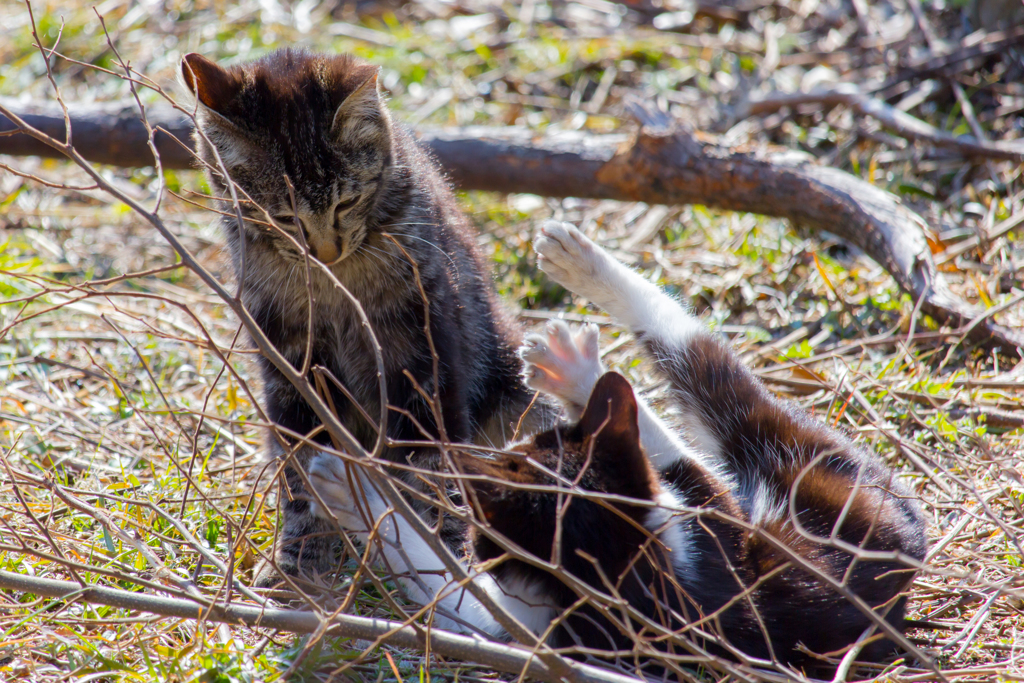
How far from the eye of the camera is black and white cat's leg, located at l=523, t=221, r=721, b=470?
3.26 meters

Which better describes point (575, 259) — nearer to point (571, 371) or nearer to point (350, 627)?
point (571, 371)

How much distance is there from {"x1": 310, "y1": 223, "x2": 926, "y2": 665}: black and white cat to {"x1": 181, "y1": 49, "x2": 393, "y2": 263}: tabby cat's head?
822 millimetres

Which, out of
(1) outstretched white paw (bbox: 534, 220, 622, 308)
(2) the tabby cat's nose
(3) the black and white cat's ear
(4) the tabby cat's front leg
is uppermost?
(2) the tabby cat's nose

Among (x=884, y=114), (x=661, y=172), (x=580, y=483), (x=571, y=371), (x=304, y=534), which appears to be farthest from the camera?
(x=884, y=114)

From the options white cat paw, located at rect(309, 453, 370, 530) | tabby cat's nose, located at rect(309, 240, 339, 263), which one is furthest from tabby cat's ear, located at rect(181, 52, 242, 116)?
white cat paw, located at rect(309, 453, 370, 530)

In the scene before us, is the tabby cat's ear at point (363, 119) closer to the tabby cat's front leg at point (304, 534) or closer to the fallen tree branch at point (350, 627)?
the tabby cat's front leg at point (304, 534)

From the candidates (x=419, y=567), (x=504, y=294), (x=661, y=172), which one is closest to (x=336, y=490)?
(x=419, y=567)

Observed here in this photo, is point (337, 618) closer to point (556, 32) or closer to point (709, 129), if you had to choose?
point (709, 129)

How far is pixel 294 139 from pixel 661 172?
2.40 m

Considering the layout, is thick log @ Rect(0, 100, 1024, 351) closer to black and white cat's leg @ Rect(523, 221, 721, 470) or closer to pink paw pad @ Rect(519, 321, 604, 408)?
black and white cat's leg @ Rect(523, 221, 721, 470)

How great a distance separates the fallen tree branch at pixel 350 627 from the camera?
6.23 ft

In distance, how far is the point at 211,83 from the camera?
268 cm

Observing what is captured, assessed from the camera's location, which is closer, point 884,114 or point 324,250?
point 324,250

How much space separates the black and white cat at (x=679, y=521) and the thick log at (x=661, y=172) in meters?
1.33
